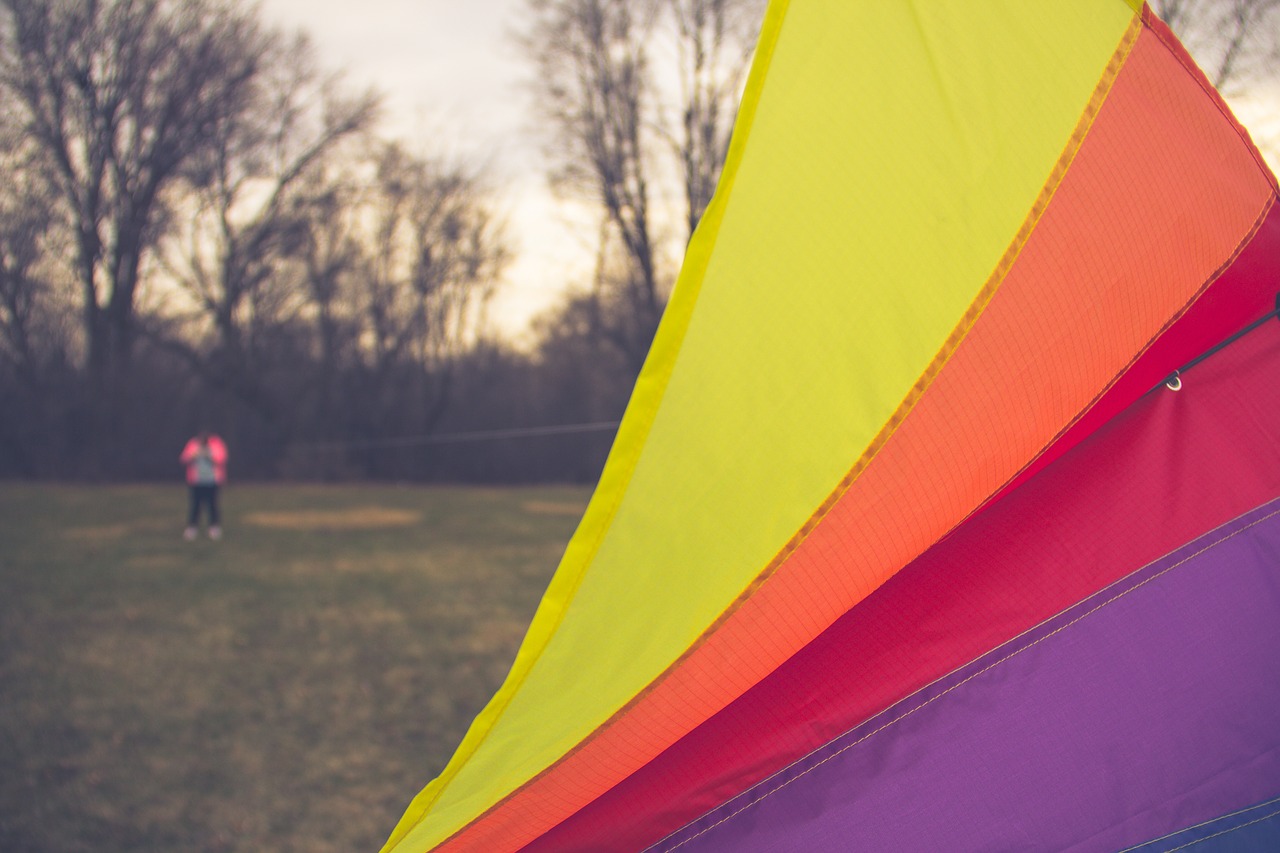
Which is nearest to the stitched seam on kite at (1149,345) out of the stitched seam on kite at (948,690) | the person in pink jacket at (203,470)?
the stitched seam on kite at (948,690)

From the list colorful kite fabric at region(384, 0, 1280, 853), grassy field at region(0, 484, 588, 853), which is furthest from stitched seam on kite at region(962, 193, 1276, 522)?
grassy field at region(0, 484, 588, 853)

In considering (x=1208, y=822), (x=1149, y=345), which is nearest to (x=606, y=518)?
(x=1149, y=345)

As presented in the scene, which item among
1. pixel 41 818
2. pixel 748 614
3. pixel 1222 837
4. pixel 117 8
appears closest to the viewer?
pixel 748 614

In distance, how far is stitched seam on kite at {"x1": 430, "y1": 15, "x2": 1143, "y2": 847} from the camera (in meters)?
1.52

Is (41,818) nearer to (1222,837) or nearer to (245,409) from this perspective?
(1222,837)

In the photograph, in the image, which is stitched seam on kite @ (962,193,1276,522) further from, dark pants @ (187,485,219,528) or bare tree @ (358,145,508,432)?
bare tree @ (358,145,508,432)

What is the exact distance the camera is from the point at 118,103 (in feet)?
62.4

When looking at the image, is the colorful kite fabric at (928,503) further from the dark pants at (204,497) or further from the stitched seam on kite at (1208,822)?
the dark pants at (204,497)

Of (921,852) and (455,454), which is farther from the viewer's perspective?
(455,454)

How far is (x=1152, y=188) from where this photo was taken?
5.90 feet

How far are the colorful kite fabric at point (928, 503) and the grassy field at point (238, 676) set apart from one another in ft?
6.67

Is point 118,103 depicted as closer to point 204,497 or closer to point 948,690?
point 204,497

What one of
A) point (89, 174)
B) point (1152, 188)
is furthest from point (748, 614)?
point (89, 174)

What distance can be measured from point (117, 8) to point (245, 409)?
896 centimetres
